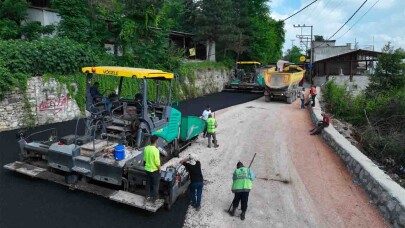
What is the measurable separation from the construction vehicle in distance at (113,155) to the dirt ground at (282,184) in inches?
44.4

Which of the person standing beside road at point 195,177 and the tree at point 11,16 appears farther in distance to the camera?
the tree at point 11,16

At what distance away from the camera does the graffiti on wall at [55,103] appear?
14.7 metres

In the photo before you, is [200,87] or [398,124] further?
[200,87]

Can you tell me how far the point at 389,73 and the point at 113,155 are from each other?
21645 millimetres

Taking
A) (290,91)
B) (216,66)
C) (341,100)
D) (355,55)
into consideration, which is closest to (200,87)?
(216,66)

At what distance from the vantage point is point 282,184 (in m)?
8.88

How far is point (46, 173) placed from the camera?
7.89 meters

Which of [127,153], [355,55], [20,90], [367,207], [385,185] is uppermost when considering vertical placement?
[355,55]

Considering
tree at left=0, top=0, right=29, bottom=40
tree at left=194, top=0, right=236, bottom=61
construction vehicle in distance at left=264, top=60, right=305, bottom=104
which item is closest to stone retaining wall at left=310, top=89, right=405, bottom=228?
construction vehicle in distance at left=264, top=60, right=305, bottom=104

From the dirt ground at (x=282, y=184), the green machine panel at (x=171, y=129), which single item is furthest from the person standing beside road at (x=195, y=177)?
the green machine panel at (x=171, y=129)

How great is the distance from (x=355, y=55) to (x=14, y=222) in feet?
130

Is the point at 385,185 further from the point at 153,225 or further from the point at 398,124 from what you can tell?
the point at 398,124

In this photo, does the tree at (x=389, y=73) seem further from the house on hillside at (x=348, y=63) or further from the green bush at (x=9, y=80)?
the green bush at (x=9, y=80)

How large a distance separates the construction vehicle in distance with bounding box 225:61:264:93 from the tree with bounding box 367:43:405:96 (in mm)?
9731
